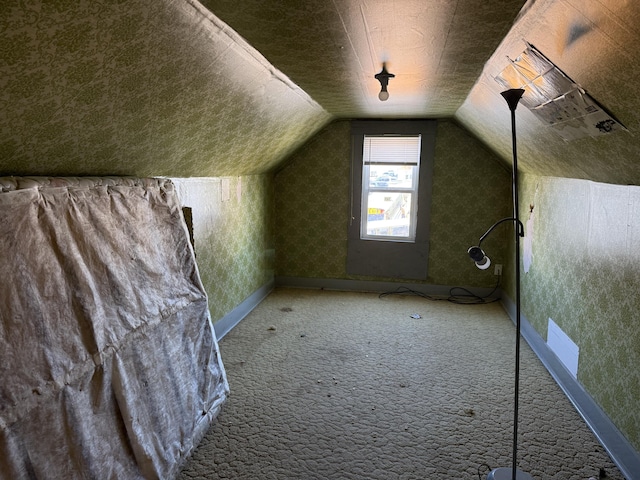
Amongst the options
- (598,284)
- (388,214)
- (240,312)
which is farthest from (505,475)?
(388,214)

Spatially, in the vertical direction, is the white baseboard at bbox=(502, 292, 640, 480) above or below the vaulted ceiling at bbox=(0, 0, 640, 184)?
below

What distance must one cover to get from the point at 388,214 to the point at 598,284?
2.67 meters

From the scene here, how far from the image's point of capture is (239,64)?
6.59 ft

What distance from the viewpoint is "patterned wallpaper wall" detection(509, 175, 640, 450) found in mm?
1991

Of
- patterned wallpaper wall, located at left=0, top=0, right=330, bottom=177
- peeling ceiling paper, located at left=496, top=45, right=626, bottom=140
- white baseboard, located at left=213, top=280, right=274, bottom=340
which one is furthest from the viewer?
white baseboard, located at left=213, top=280, right=274, bottom=340

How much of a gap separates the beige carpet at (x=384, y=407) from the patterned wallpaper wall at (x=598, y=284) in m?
0.33

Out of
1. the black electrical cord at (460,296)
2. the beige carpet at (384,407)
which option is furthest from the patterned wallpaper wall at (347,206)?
the beige carpet at (384,407)

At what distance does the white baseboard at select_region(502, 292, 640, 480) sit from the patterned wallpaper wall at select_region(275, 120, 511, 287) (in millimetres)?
1432

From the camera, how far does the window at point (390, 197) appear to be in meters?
4.55

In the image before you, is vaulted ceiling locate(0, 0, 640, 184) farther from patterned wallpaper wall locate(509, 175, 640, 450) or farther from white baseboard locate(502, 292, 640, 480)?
white baseboard locate(502, 292, 640, 480)

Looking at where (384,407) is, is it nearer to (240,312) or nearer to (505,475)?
(505,475)

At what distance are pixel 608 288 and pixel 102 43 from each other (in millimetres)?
2584

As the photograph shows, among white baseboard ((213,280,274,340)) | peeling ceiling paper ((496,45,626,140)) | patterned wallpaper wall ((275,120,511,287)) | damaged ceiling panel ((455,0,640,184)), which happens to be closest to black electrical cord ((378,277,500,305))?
patterned wallpaper wall ((275,120,511,287))

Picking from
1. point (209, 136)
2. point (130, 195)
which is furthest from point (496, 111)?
point (130, 195)
